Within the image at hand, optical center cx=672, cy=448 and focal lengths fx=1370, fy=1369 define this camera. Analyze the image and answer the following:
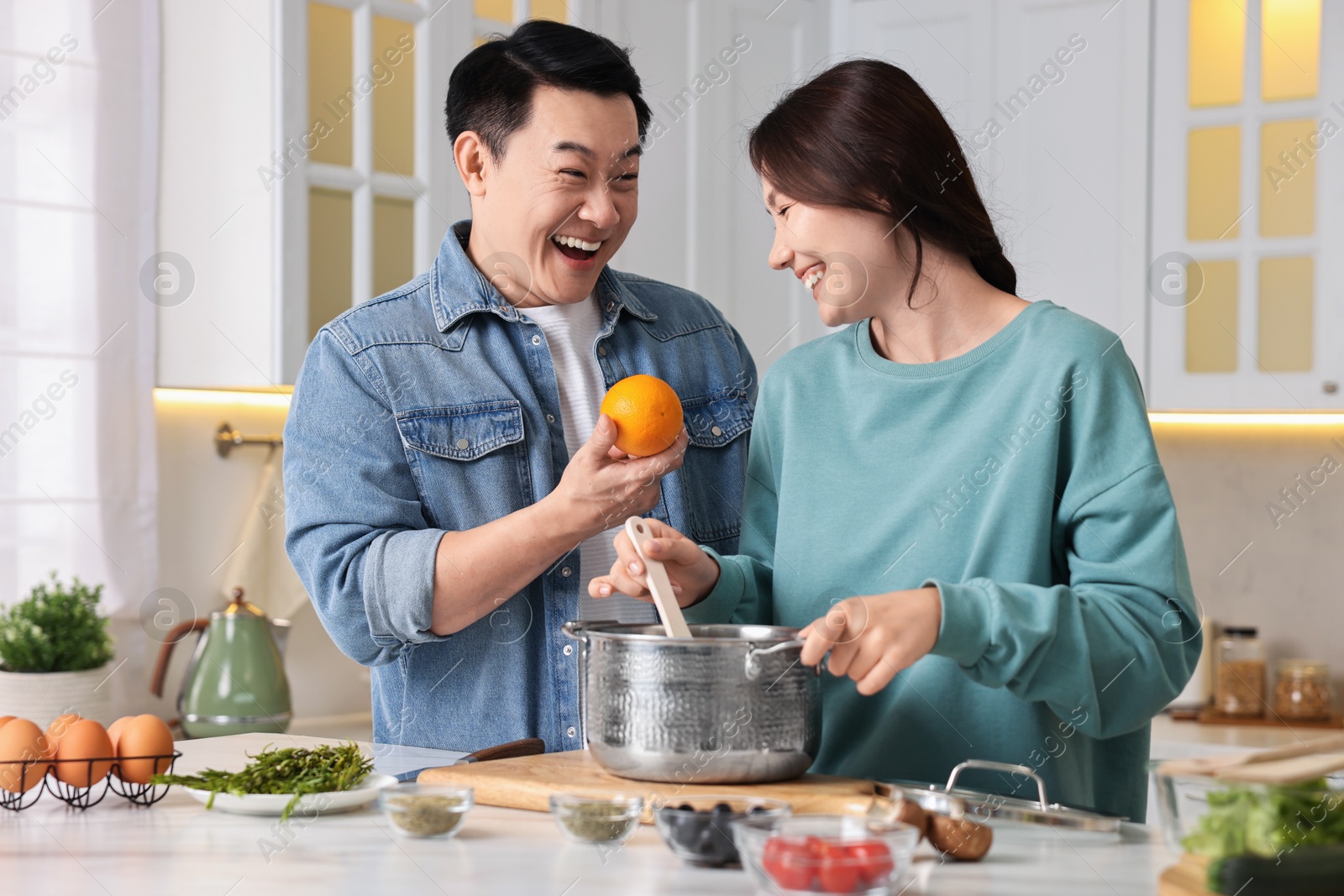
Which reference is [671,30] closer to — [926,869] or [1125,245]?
[1125,245]

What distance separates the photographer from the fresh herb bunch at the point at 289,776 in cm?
113

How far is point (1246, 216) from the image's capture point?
290 centimetres

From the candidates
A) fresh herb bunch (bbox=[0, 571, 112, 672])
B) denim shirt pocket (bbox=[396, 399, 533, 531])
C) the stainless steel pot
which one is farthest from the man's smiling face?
fresh herb bunch (bbox=[0, 571, 112, 672])

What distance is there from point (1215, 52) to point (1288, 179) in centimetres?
31

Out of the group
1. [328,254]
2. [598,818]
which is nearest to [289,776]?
[598,818]

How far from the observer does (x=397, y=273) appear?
8.71 feet

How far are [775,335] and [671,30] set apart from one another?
762 millimetres

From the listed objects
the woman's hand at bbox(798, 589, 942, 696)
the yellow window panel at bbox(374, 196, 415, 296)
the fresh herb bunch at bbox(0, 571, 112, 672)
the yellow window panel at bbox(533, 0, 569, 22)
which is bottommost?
the fresh herb bunch at bbox(0, 571, 112, 672)

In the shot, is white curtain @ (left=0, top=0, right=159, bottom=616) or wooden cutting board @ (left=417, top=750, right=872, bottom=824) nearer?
wooden cutting board @ (left=417, top=750, right=872, bottom=824)

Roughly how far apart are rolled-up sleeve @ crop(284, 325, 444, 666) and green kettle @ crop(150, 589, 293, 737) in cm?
104

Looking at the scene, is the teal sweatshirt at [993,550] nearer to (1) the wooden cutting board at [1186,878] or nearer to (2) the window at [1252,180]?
(1) the wooden cutting board at [1186,878]

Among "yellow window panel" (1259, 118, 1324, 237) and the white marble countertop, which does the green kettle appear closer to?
the white marble countertop

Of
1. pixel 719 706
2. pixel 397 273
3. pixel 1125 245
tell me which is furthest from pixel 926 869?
pixel 1125 245

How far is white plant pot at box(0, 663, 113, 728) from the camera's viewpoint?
229 centimetres
